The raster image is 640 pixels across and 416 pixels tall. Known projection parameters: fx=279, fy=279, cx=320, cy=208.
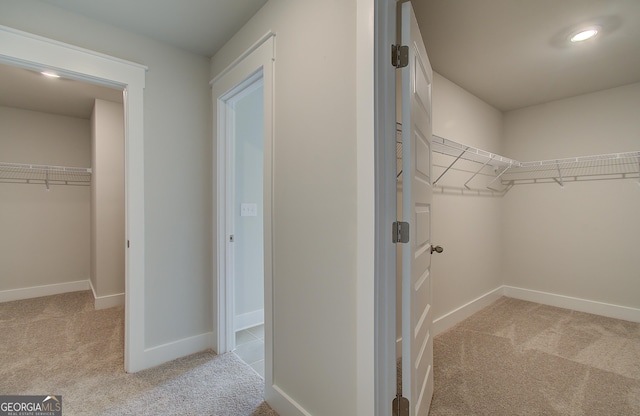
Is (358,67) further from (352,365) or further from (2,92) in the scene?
(2,92)

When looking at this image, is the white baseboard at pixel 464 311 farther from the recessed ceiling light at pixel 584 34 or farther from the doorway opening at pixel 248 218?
the recessed ceiling light at pixel 584 34

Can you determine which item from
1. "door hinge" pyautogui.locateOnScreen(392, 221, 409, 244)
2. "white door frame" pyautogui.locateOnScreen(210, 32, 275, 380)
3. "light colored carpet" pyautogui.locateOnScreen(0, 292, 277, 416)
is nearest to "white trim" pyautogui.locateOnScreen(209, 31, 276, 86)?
"white door frame" pyautogui.locateOnScreen(210, 32, 275, 380)

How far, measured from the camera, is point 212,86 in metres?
2.47

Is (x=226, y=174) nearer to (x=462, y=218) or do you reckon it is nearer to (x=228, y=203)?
(x=228, y=203)

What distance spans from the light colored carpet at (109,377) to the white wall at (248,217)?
664 millimetres

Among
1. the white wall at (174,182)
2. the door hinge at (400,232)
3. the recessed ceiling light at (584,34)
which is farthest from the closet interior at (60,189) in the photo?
the recessed ceiling light at (584,34)

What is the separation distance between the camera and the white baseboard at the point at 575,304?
293 centimetres

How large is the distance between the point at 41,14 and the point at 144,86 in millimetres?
647

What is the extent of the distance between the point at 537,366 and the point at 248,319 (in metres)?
2.56

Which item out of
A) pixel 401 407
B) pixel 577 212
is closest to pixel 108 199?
pixel 401 407

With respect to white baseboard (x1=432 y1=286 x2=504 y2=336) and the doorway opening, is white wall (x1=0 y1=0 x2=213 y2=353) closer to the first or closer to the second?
the doorway opening

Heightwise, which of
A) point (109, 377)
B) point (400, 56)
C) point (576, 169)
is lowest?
point (109, 377)

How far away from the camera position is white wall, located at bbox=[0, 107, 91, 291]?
3.65 m

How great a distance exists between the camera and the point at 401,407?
3.93ft
